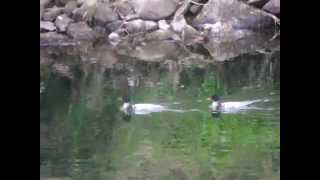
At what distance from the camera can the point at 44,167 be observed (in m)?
1.73

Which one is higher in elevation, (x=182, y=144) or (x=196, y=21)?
(x=196, y=21)

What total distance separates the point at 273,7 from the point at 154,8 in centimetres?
43

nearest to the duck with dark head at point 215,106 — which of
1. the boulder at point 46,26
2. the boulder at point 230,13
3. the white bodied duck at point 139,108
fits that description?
the white bodied duck at point 139,108

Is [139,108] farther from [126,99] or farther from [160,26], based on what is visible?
[160,26]

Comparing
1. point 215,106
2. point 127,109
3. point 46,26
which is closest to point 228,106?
point 215,106

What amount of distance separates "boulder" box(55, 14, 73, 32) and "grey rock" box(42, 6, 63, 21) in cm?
1

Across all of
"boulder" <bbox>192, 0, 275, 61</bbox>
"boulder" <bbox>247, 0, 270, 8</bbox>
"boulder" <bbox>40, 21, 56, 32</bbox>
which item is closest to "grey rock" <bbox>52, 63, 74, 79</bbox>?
"boulder" <bbox>40, 21, 56, 32</bbox>

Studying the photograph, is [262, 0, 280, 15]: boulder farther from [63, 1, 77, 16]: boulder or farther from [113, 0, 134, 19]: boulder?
[63, 1, 77, 16]: boulder

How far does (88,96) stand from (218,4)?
57cm

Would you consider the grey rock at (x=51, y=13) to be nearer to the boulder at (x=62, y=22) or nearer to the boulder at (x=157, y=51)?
the boulder at (x=62, y=22)

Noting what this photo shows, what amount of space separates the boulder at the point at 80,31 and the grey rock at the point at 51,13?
0.06 meters

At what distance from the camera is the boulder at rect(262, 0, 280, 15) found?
68.5 inches
